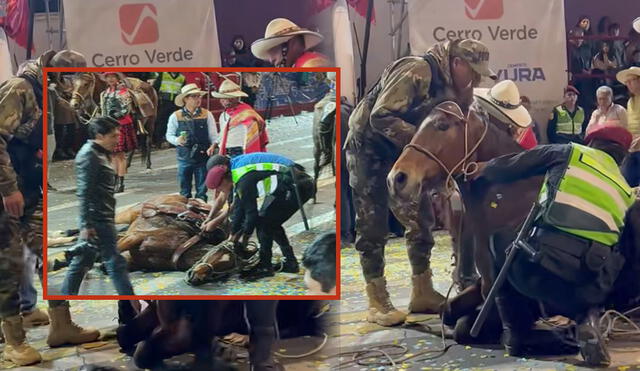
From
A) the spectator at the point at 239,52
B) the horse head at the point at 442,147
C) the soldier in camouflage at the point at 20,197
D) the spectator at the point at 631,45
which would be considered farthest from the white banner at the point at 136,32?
the spectator at the point at 631,45

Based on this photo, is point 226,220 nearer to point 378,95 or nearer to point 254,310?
point 254,310

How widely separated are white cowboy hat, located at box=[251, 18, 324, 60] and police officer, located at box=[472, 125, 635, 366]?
103cm

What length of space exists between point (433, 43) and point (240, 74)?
119cm

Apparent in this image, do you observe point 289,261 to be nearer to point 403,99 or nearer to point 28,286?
point 403,99

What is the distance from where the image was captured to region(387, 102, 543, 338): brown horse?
362cm

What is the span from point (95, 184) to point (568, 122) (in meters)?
2.22

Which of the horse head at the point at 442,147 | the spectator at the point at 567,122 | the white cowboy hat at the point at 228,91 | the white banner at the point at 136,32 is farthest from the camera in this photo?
the white banner at the point at 136,32

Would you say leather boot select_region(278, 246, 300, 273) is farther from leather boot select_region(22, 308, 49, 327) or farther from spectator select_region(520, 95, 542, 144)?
leather boot select_region(22, 308, 49, 327)

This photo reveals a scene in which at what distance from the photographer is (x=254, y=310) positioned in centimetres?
352

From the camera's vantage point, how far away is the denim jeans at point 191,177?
321 centimetres

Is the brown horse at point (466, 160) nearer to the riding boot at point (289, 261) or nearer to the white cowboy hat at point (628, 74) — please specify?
the riding boot at point (289, 261)

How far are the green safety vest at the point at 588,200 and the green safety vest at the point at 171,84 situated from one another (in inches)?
65.0

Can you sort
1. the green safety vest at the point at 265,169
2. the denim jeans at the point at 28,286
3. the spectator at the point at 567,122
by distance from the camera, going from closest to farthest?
the green safety vest at the point at 265,169 < the spectator at the point at 567,122 < the denim jeans at the point at 28,286

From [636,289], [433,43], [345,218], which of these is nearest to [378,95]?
[433,43]
